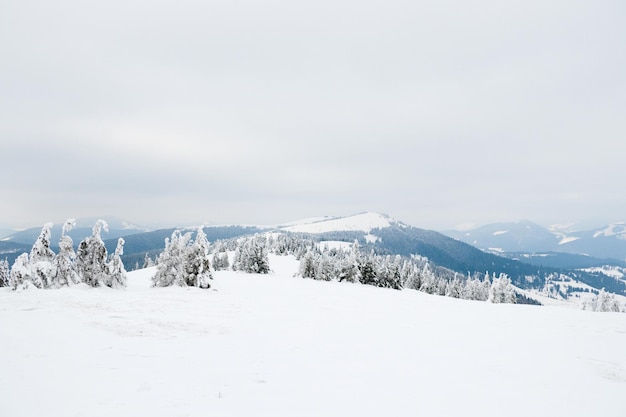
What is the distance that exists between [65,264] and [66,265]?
78mm

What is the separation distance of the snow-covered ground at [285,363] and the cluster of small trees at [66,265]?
9.33 ft

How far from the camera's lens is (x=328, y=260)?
48.4m

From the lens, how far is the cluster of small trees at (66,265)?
16453mm

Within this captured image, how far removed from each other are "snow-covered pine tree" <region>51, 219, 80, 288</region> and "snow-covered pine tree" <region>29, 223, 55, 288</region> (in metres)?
0.27

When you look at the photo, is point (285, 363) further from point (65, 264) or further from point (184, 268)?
point (65, 264)

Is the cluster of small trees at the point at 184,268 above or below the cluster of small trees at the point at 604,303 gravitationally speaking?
above

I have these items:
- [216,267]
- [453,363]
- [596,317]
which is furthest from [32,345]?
[216,267]

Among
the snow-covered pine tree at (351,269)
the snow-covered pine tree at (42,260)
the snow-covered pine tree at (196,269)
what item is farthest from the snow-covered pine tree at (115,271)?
the snow-covered pine tree at (351,269)

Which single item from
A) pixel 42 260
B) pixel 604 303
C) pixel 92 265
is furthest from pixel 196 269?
pixel 604 303

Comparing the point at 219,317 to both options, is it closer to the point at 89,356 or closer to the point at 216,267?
the point at 89,356

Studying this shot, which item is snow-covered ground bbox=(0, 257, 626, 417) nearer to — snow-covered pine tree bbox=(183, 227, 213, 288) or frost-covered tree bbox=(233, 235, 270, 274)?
snow-covered pine tree bbox=(183, 227, 213, 288)

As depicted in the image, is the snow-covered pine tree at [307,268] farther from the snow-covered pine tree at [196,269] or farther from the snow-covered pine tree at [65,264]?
the snow-covered pine tree at [65,264]

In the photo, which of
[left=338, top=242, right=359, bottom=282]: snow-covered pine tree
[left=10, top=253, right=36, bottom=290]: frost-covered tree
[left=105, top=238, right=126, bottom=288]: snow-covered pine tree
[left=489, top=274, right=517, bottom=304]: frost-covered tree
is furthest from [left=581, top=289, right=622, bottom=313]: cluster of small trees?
[left=10, top=253, right=36, bottom=290]: frost-covered tree

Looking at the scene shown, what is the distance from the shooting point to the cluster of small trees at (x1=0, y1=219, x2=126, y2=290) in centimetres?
1645
